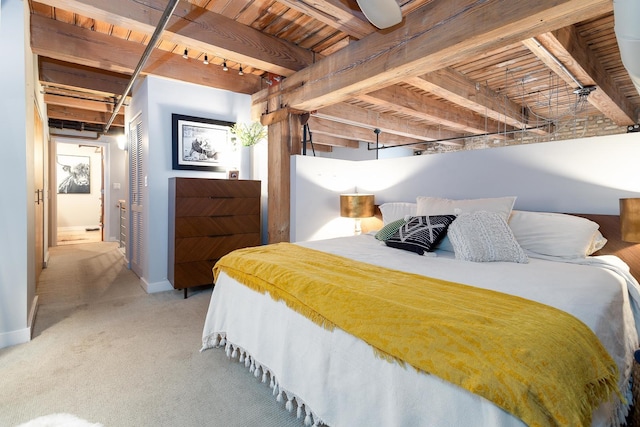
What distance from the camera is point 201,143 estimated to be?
3781 millimetres

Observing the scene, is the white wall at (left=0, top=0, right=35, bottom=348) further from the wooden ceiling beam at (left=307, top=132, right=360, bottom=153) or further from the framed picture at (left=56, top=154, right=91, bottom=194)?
the framed picture at (left=56, top=154, right=91, bottom=194)

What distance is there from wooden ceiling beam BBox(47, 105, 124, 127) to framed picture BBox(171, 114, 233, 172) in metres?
3.03

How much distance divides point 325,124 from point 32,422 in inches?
191

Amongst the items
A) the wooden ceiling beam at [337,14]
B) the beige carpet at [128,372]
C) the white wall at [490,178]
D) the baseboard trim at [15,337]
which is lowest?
the beige carpet at [128,372]

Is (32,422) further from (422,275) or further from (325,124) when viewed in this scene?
(325,124)

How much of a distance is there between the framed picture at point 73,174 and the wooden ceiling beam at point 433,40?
8.43 metres

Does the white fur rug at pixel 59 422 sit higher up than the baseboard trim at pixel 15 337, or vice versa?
the baseboard trim at pixel 15 337

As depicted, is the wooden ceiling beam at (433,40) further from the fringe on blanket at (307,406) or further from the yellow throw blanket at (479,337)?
the fringe on blanket at (307,406)

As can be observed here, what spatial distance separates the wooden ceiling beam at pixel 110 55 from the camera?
2.92m

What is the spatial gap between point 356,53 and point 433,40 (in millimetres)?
746

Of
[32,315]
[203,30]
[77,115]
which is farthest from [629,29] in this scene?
[77,115]

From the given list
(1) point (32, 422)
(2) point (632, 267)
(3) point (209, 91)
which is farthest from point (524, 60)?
(1) point (32, 422)

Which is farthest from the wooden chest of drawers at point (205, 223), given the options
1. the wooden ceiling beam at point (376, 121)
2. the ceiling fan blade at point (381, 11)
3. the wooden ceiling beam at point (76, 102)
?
the wooden ceiling beam at point (76, 102)

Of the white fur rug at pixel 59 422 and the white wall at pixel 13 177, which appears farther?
the white wall at pixel 13 177
